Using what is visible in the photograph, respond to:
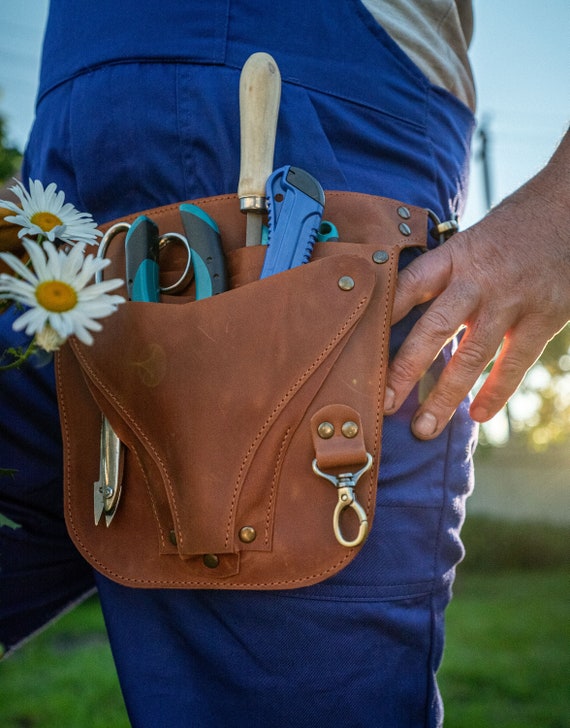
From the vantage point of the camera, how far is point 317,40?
1.55 m

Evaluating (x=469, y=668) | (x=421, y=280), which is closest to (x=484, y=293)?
(x=421, y=280)

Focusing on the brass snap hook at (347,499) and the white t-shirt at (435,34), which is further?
the white t-shirt at (435,34)

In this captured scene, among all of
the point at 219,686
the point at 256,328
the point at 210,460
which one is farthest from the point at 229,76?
the point at 219,686

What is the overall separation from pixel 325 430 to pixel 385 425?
0.19 meters

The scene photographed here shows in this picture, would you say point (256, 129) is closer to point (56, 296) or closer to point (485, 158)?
point (56, 296)

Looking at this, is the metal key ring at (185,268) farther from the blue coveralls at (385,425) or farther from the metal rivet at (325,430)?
the metal rivet at (325,430)

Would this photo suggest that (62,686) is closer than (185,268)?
No

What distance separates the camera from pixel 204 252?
4.57ft

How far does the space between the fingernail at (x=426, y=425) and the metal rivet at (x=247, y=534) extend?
0.37 meters

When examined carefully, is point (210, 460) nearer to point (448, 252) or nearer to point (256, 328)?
point (256, 328)

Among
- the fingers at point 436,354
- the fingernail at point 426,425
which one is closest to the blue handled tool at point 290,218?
the fingers at point 436,354

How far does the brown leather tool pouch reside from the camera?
4.09ft

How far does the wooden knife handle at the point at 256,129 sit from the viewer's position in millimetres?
1383

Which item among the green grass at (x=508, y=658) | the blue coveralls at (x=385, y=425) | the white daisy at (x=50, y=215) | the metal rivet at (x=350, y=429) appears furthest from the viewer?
the green grass at (x=508, y=658)
